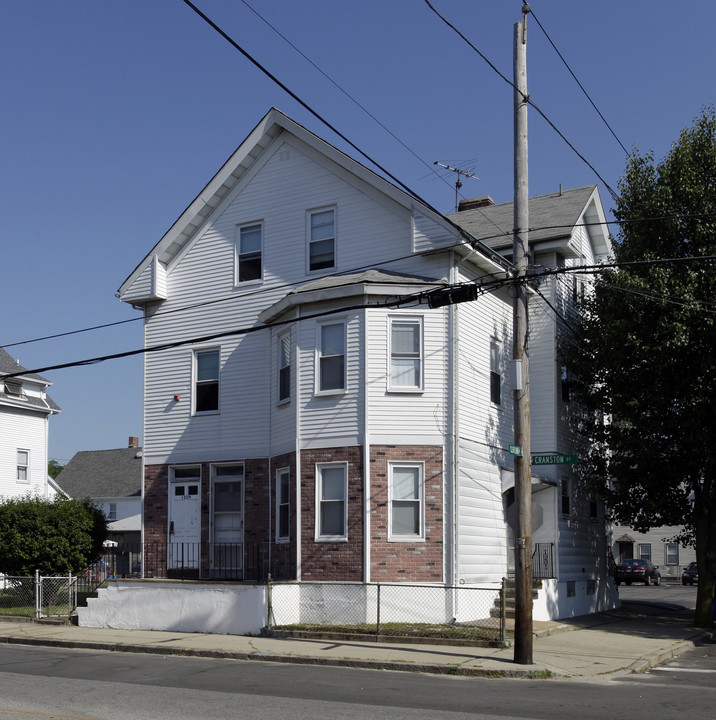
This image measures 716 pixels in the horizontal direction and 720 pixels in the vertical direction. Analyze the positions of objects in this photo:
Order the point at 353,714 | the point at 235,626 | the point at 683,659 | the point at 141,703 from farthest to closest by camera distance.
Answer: the point at 235,626 < the point at 683,659 < the point at 141,703 < the point at 353,714

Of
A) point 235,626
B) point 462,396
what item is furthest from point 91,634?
point 462,396

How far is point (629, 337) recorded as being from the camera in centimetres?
2070

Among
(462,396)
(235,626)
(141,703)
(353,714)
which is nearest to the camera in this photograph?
(353,714)

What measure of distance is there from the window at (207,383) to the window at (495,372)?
699 cm

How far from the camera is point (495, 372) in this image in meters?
22.9

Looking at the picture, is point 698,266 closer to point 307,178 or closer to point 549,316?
point 549,316

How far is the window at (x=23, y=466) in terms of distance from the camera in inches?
1580

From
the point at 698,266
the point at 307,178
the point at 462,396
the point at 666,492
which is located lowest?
the point at 666,492

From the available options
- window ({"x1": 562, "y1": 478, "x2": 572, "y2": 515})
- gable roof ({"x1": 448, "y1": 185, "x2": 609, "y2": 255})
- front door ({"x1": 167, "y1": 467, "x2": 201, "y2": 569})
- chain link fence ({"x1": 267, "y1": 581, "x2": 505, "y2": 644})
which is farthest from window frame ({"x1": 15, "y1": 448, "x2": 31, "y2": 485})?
window ({"x1": 562, "y1": 478, "x2": 572, "y2": 515})

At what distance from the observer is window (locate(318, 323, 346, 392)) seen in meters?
20.6

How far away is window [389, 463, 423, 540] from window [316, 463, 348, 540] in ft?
3.40

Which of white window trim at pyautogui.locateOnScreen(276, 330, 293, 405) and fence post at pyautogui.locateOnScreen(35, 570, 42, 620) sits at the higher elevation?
white window trim at pyautogui.locateOnScreen(276, 330, 293, 405)

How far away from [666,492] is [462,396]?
226 inches

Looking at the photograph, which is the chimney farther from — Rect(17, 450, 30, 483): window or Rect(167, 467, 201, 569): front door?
Rect(17, 450, 30, 483): window
